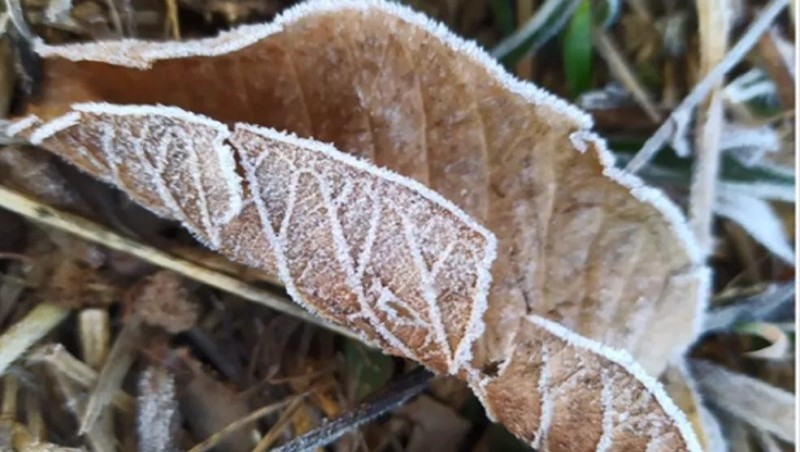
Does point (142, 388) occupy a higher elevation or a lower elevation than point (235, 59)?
lower

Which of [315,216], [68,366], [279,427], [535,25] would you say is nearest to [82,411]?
[68,366]

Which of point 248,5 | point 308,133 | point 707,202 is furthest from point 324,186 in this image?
point 707,202

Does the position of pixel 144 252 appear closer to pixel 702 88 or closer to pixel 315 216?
pixel 315 216

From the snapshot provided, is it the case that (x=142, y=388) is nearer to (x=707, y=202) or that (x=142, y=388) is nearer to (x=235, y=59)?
(x=235, y=59)

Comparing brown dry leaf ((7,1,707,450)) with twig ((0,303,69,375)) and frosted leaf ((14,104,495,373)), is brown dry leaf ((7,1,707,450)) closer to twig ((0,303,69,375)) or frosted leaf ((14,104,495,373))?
frosted leaf ((14,104,495,373))

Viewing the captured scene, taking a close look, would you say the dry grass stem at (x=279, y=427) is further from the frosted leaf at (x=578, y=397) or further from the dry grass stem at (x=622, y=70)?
the dry grass stem at (x=622, y=70)

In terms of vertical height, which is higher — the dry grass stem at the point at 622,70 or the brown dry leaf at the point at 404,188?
the dry grass stem at the point at 622,70

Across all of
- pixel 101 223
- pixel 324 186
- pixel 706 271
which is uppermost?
pixel 706 271

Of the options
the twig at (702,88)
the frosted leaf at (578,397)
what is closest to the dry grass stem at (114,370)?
the frosted leaf at (578,397)
